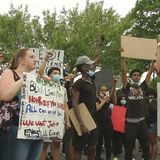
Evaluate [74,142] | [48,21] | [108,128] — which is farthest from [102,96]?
[48,21]

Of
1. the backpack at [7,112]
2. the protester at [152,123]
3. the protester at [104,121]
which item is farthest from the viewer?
the protester at [152,123]

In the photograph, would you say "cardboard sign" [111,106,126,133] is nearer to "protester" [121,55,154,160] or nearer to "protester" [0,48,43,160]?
"protester" [121,55,154,160]

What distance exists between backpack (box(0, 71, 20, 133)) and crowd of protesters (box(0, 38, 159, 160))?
2cm

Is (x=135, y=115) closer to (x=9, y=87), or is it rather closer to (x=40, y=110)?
(x=40, y=110)

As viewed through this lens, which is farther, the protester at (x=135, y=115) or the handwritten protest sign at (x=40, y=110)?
the protester at (x=135, y=115)

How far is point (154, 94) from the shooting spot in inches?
431

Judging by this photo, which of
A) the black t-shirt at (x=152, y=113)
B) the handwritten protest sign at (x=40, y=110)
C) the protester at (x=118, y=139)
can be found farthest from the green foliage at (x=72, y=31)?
the handwritten protest sign at (x=40, y=110)

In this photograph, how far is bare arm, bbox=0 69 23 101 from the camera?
5.19 meters

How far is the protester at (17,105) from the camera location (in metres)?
5.23

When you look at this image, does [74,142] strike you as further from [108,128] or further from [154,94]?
[154,94]

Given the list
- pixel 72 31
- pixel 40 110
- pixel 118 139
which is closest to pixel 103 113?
pixel 118 139

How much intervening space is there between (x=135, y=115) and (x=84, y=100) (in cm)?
111

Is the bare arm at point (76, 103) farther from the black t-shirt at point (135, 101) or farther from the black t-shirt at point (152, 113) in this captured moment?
the black t-shirt at point (152, 113)

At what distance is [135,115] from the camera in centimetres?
859
